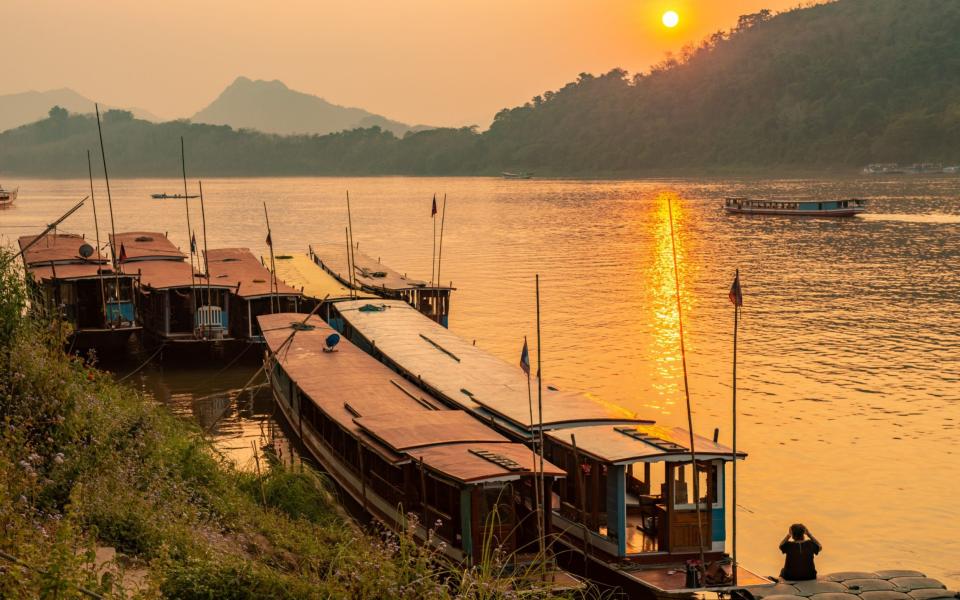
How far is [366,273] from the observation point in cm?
4903

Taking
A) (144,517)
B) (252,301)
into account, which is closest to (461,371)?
(144,517)

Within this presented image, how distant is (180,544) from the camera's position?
1530cm

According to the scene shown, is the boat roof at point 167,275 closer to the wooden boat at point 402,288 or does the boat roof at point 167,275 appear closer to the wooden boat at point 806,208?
the wooden boat at point 402,288

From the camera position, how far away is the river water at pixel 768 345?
83.9ft

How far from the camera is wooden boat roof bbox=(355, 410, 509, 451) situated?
1988 cm

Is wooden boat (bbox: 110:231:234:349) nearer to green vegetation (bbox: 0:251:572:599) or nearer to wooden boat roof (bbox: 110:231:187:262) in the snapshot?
wooden boat roof (bbox: 110:231:187:262)

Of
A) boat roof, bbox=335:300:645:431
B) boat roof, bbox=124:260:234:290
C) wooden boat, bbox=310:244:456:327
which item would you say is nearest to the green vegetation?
boat roof, bbox=335:300:645:431

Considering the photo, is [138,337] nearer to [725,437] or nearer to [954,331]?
[725,437]

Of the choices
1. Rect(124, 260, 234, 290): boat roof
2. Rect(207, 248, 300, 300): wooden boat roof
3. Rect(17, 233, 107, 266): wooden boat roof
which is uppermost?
Rect(17, 233, 107, 266): wooden boat roof

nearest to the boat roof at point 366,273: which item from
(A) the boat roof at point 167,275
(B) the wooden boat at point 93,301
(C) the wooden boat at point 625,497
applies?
(A) the boat roof at point 167,275

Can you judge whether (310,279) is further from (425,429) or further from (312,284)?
(425,429)

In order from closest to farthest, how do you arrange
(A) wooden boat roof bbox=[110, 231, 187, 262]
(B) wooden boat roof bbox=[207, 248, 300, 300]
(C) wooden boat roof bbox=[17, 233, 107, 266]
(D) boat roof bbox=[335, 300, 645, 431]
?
1. (D) boat roof bbox=[335, 300, 645, 431]
2. (B) wooden boat roof bbox=[207, 248, 300, 300]
3. (C) wooden boat roof bbox=[17, 233, 107, 266]
4. (A) wooden boat roof bbox=[110, 231, 187, 262]

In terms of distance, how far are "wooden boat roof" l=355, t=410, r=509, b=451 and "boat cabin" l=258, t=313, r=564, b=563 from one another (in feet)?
0.07

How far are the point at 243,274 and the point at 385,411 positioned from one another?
2379 centimetres
